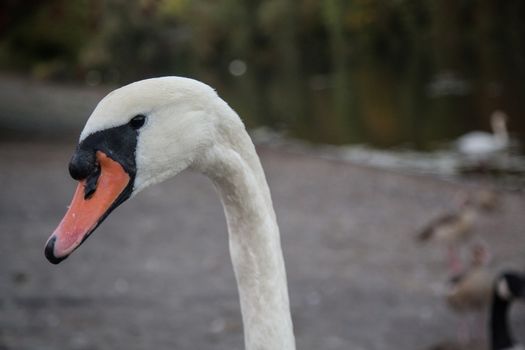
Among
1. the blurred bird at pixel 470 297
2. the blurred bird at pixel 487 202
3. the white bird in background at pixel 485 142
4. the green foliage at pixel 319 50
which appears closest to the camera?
the blurred bird at pixel 470 297

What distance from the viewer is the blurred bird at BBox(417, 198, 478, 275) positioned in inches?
252

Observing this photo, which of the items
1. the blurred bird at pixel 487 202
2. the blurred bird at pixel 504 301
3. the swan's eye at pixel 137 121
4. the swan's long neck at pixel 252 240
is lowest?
the blurred bird at pixel 487 202

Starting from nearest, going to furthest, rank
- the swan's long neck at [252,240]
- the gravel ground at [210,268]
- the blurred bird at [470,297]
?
the swan's long neck at [252,240] → the gravel ground at [210,268] → the blurred bird at [470,297]

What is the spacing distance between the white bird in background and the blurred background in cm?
10

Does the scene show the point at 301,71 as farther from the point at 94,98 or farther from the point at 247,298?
the point at 247,298

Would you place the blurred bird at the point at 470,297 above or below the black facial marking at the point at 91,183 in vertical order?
below

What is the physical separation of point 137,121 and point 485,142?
1144 centimetres

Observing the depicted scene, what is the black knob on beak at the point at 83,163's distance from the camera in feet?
4.15

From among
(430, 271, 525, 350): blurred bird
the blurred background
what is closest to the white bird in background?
the blurred background

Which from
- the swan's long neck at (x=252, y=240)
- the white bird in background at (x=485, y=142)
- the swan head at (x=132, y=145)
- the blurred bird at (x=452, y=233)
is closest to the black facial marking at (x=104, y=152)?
the swan head at (x=132, y=145)

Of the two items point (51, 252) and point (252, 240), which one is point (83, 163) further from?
point (252, 240)

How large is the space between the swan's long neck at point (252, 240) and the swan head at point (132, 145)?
45 mm

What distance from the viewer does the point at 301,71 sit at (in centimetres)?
1939

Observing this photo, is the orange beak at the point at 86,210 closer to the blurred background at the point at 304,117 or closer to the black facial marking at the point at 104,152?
the black facial marking at the point at 104,152
